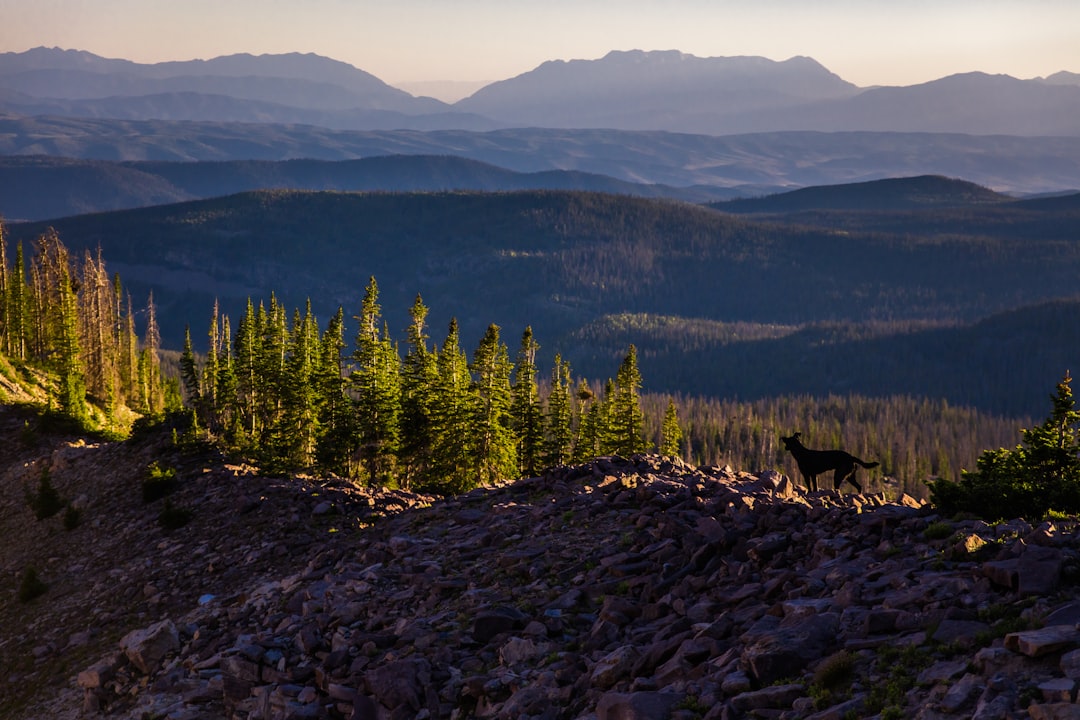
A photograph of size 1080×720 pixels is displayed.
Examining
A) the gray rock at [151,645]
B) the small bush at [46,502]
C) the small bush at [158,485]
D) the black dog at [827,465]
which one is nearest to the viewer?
the gray rock at [151,645]

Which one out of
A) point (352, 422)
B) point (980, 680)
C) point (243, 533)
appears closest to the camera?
point (980, 680)

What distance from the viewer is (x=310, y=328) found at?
231 ft

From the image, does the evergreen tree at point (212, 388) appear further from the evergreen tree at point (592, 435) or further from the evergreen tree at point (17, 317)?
the evergreen tree at point (592, 435)

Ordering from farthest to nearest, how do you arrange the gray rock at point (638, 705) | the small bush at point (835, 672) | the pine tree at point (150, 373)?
1. the pine tree at point (150, 373)
2. the gray rock at point (638, 705)
3. the small bush at point (835, 672)

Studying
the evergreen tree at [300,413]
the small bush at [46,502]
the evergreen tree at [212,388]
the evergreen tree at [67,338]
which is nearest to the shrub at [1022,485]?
the small bush at [46,502]

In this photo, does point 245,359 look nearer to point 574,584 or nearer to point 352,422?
point 352,422

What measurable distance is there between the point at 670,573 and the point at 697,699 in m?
5.76

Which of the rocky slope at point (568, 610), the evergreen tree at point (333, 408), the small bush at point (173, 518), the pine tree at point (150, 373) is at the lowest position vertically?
the pine tree at point (150, 373)

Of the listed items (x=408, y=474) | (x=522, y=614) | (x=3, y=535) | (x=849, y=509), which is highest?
(x=849, y=509)

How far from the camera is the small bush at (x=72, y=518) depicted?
3747cm

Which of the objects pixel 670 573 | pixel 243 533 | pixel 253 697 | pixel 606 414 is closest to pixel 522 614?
pixel 670 573

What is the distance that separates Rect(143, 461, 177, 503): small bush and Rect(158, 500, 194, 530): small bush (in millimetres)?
2482

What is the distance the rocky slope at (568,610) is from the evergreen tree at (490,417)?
2481 cm

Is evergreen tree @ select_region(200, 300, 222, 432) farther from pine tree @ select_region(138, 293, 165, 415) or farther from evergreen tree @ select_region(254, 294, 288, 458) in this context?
pine tree @ select_region(138, 293, 165, 415)
